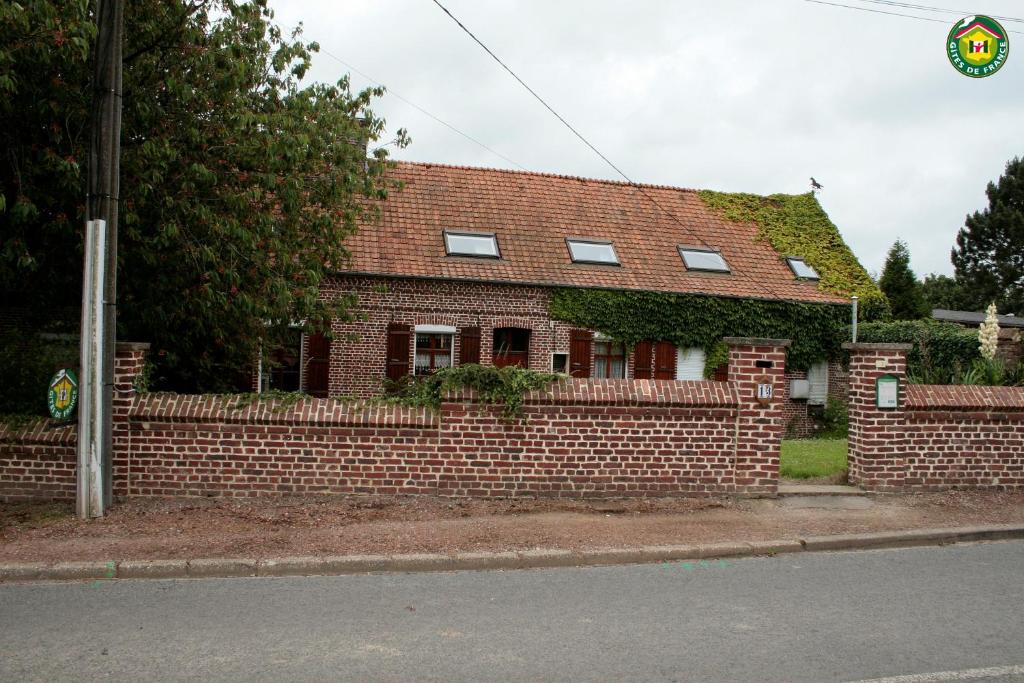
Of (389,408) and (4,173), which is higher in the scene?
(4,173)

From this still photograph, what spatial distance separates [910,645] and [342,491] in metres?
5.54

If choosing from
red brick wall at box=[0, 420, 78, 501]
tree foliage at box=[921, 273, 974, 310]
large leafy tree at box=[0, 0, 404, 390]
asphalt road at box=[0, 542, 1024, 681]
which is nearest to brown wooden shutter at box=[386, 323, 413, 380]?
large leafy tree at box=[0, 0, 404, 390]

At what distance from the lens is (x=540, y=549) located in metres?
6.85

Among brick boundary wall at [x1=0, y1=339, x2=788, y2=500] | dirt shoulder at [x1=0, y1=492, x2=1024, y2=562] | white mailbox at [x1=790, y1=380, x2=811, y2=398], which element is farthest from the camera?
white mailbox at [x1=790, y1=380, x2=811, y2=398]

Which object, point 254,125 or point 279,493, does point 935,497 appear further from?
point 254,125

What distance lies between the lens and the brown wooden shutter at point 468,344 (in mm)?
20125

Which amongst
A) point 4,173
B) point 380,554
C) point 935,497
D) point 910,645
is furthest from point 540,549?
point 4,173

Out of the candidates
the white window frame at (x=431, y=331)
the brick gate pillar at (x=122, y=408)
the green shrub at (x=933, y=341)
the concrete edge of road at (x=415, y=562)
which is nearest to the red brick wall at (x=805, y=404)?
the green shrub at (x=933, y=341)

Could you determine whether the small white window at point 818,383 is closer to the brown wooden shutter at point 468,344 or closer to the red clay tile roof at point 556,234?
the red clay tile roof at point 556,234

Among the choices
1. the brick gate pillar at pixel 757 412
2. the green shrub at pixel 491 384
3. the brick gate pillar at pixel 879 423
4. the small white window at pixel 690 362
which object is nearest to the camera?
the green shrub at pixel 491 384

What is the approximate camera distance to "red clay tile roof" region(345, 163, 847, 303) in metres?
20.2

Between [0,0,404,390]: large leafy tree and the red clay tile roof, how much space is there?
7086 millimetres

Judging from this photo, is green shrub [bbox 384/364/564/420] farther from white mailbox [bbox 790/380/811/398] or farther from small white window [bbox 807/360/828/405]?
small white window [bbox 807/360/828/405]

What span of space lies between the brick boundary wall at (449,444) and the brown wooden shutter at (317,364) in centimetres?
1108
